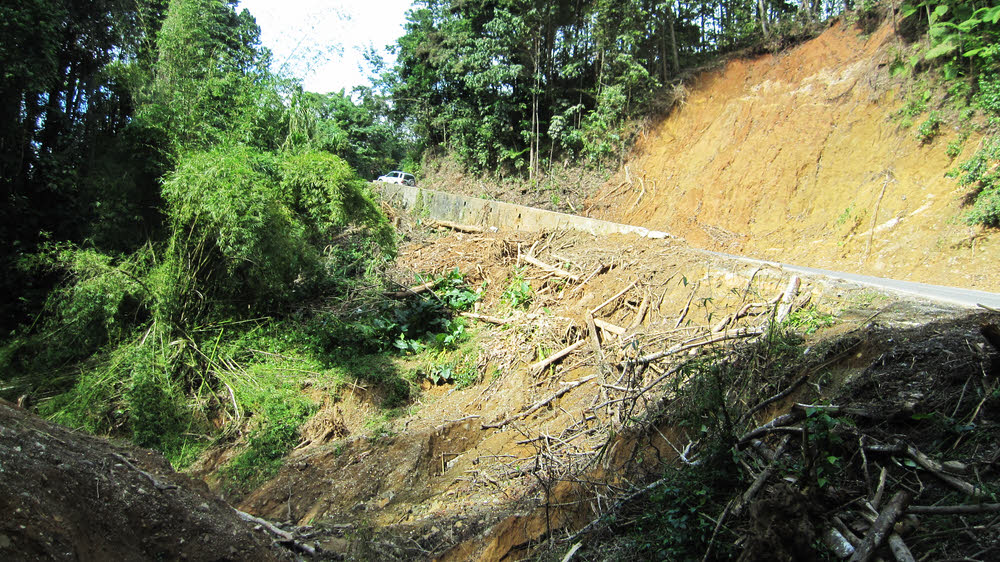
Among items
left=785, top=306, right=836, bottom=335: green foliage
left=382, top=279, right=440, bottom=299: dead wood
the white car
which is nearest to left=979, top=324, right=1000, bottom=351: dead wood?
left=785, top=306, right=836, bottom=335: green foliage

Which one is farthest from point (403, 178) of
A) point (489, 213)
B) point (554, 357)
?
point (554, 357)

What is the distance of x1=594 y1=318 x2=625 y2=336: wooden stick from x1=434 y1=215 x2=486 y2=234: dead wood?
5050 mm

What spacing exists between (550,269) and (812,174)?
252 inches

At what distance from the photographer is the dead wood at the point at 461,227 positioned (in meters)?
11.9

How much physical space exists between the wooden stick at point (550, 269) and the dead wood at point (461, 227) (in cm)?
225

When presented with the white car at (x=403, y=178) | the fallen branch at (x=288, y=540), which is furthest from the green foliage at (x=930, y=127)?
the white car at (x=403, y=178)

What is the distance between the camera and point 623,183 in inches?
591

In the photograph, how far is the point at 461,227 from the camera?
12.3 meters

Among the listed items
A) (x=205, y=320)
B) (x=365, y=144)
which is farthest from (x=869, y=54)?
(x=365, y=144)

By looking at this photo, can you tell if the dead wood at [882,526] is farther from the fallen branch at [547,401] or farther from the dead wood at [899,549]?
the fallen branch at [547,401]

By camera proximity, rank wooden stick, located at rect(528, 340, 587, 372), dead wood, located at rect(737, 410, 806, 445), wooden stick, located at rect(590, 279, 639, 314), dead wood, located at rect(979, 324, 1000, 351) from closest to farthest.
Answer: dead wood, located at rect(979, 324, 1000, 351), dead wood, located at rect(737, 410, 806, 445), wooden stick, located at rect(528, 340, 587, 372), wooden stick, located at rect(590, 279, 639, 314)

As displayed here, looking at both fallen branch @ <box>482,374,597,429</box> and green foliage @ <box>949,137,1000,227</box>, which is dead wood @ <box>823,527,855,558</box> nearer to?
fallen branch @ <box>482,374,597,429</box>

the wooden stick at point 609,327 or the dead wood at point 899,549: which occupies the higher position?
the dead wood at point 899,549

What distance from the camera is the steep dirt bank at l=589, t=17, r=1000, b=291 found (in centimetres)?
903
